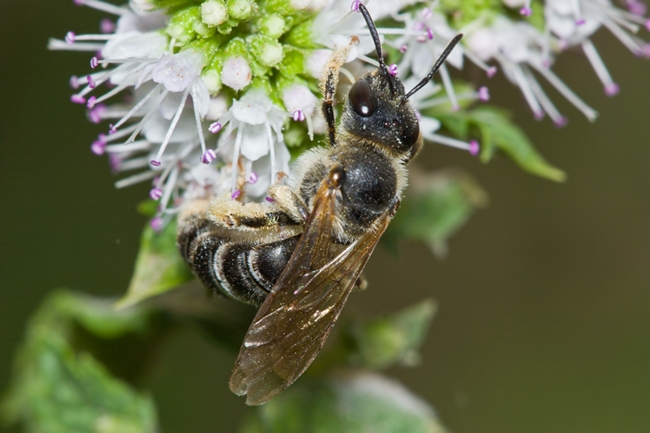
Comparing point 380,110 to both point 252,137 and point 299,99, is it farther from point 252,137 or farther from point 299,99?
point 252,137

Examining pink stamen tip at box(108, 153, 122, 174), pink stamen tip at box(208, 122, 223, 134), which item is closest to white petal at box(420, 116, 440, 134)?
pink stamen tip at box(208, 122, 223, 134)

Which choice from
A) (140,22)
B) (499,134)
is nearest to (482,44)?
(499,134)

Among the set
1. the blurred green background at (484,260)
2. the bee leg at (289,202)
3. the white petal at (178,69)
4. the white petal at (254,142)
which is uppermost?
the white petal at (178,69)

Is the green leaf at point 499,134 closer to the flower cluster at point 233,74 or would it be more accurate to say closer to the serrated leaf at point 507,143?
the serrated leaf at point 507,143

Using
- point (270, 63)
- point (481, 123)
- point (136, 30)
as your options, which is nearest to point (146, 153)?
point (136, 30)

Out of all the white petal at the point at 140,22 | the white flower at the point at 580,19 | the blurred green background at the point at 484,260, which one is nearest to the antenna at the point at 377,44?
the white petal at the point at 140,22

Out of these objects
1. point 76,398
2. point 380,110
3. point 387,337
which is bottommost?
point 387,337
